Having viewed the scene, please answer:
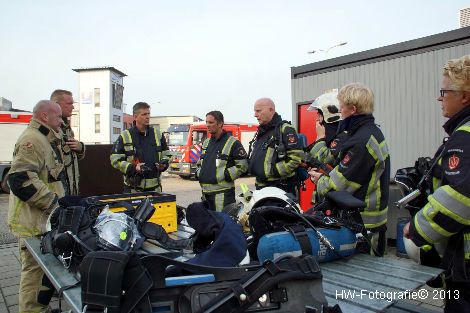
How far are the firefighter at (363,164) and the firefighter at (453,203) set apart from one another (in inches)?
25.2

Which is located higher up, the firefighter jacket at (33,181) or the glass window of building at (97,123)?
the glass window of building at (97,123)

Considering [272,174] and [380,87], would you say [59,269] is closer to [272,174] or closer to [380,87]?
[272,174]

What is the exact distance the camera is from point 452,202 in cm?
179

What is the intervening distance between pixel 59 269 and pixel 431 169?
7.31ft

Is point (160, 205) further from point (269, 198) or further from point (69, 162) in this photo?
point (69, 162)

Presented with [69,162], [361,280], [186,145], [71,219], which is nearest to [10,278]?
[69,162]

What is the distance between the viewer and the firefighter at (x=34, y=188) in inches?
125

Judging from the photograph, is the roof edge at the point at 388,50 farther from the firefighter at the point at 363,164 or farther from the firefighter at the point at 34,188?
the firefighter at the point at 34,188

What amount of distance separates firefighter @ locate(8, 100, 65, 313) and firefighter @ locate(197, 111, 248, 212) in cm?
195

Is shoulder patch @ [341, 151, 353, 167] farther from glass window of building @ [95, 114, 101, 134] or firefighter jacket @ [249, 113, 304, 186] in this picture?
glass window of building @ [95, 114, 101, 134]

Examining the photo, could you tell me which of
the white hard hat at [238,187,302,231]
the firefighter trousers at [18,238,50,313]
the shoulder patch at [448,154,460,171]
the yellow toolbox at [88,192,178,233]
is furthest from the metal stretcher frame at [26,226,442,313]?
the firefighter trousers at [18,238,50,313]

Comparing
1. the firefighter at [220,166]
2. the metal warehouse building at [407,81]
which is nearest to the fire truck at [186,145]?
the metal warehouse building at [407,81]

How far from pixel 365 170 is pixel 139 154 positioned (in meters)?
3.24

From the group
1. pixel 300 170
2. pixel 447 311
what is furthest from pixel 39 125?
pixel 447 311
